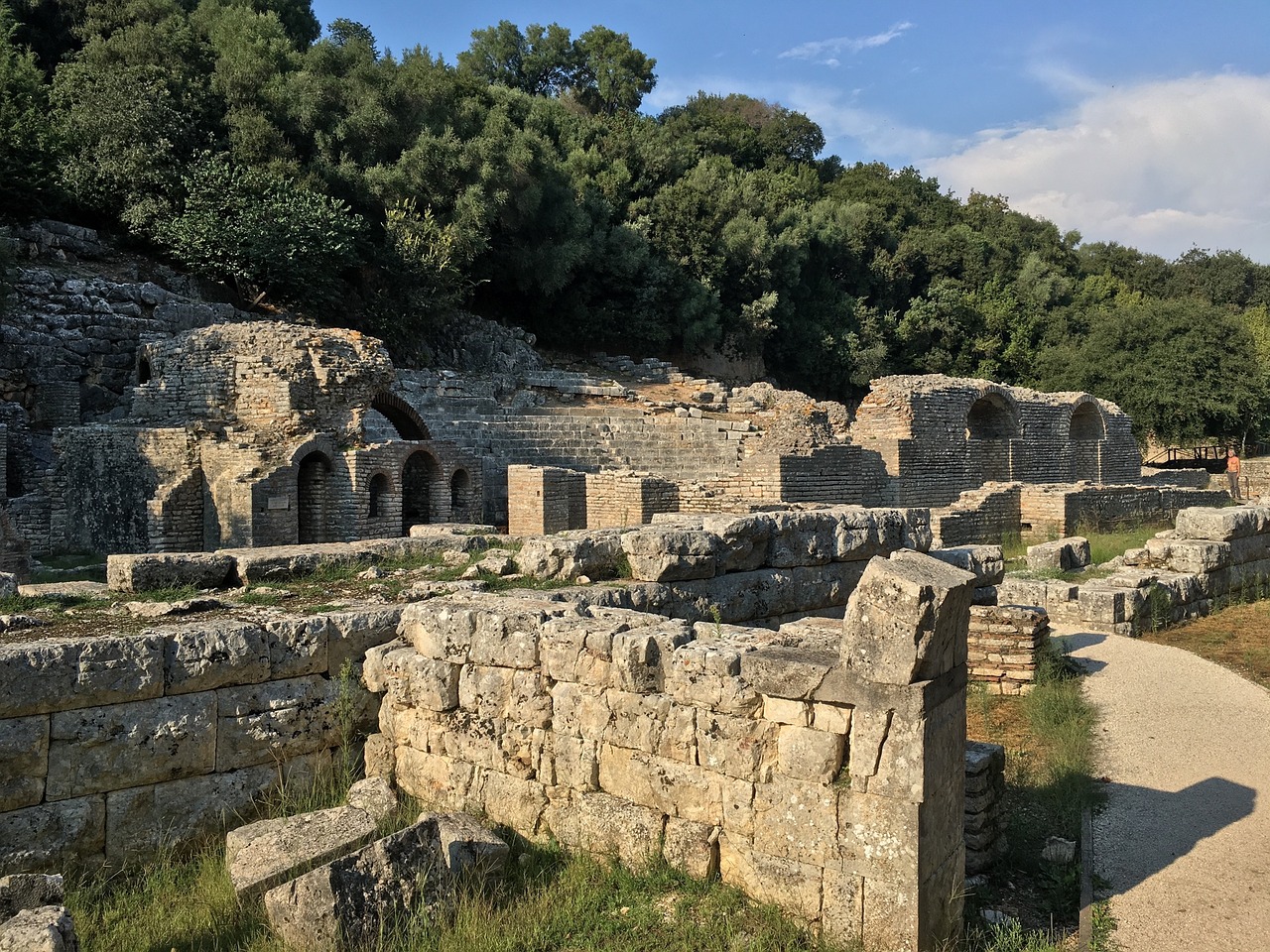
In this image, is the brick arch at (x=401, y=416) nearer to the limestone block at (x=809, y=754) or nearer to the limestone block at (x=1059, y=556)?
the limestone block at (x=1059, y=556)

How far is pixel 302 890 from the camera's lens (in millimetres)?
3492

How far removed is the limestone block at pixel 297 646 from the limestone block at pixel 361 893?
4.52 ft

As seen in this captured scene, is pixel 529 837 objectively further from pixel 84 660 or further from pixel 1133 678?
pixel 1133 678

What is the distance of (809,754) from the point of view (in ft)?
11.7

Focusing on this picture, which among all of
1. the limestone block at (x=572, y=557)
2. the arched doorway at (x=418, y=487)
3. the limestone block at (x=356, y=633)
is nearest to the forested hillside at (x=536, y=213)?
the arched doorway at (x=418, y=487)

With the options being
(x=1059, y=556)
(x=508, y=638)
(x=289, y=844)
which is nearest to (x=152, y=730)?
(x=289, y=844)

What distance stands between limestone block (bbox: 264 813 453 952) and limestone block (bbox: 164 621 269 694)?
4.30 feet

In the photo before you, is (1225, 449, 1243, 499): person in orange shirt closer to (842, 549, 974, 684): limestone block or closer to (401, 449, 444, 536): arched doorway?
(401, 449, 444, 536): arched doorway

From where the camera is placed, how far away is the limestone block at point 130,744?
4238 millimetres

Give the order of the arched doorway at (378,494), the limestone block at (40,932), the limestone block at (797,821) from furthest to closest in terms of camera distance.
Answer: the arched doorway at (378,494) → the limestone block at (797,821) → the limestone block at (40,932)

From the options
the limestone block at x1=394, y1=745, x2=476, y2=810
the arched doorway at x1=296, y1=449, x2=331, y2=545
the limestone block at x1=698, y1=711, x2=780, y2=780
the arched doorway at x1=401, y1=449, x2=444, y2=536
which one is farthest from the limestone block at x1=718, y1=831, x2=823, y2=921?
the arched doorway at x1=401, y1=449, x2=444, y2=536

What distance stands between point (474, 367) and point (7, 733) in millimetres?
25659

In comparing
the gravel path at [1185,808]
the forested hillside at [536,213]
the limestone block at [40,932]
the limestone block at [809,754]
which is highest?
the forested hillside at [536,213]

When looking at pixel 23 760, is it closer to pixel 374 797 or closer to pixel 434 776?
pixel 374 797
